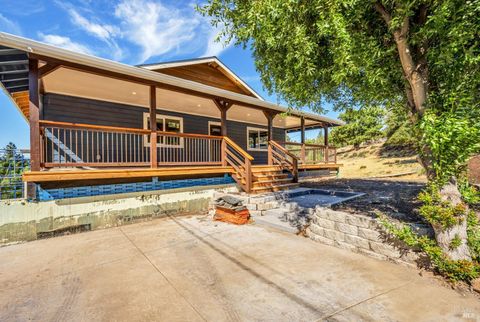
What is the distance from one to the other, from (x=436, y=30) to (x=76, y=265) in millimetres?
5439

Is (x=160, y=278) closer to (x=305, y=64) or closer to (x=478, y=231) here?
(x=305, y=64)

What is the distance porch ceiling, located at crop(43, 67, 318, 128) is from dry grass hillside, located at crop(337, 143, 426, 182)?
12.6 m

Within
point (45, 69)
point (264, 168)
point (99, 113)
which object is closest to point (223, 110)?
point (264, 168)

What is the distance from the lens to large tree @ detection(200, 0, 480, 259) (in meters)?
2.43

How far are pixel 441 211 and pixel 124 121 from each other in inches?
358

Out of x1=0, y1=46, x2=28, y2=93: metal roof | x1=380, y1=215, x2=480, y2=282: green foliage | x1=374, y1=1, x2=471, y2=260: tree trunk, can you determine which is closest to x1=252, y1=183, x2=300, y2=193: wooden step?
x1=380, y1=215, x2=480, y2=282: green foliage

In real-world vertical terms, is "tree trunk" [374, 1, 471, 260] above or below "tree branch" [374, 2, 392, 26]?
below

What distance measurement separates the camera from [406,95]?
11.0 ft

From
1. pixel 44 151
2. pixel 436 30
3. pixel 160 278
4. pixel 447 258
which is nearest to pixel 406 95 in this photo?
pixel 436 30

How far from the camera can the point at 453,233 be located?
277 cm

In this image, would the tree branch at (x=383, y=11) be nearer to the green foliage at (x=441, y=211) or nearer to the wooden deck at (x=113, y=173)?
the green foliage at (x=441, y=211)

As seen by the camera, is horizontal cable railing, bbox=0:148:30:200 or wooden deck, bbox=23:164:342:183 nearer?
wooden deck, bbox=23:164:342:183

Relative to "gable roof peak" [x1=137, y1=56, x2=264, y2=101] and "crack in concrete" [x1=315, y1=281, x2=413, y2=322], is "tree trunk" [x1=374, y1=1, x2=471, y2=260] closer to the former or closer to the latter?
"crack in concrete" [x1=315, y1=281, x2=413, y2=322]

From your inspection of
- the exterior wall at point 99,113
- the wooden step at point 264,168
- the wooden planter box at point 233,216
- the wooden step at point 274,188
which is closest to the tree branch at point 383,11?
the wooden planter box at point 233,216
